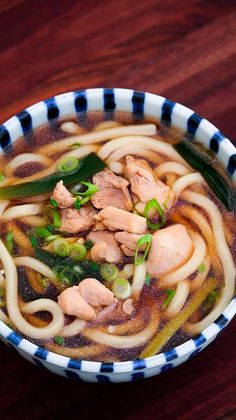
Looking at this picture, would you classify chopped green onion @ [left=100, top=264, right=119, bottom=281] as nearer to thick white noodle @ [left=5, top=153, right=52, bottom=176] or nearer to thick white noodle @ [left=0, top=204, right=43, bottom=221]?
thick white noodle @ [left=0, top=204, right=43, bottom=221]

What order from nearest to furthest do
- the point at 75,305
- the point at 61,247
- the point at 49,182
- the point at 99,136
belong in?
the point at 75,305
the point at 61,247
the point at 49,182
the point at 99,136

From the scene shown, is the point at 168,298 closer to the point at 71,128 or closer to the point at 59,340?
the point at 59,340

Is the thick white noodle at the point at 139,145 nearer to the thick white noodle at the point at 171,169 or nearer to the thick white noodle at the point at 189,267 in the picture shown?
the thick white noodle at the point at 171,169

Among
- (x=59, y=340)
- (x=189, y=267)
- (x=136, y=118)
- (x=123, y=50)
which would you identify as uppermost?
(x=123, y=50)

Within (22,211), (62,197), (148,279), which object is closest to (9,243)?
(22,211)

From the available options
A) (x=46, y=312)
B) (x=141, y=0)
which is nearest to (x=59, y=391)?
(x=46, y=312)

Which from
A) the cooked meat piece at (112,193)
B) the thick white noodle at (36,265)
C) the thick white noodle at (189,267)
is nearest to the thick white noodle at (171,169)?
the cooked meat piece at (112,193)
